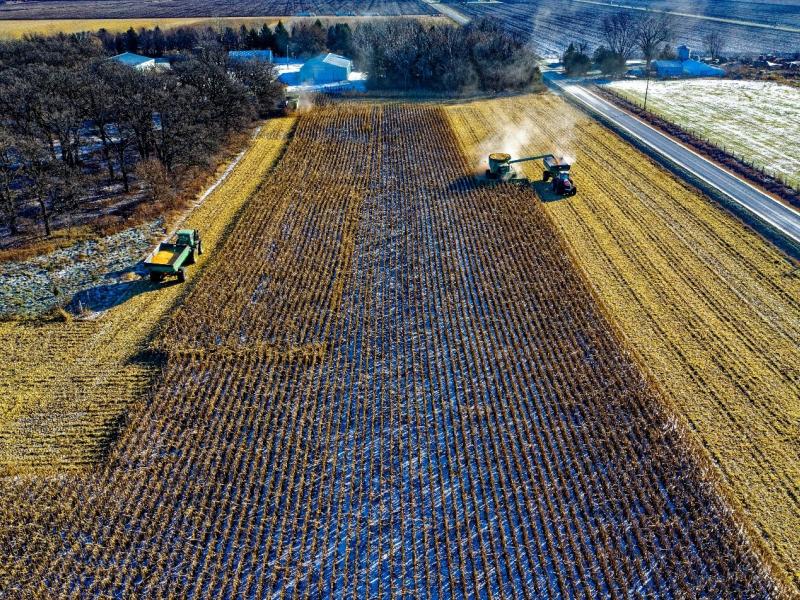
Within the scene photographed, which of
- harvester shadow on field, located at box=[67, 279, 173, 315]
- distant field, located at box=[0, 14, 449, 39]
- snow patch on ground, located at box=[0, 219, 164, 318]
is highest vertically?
distant field, located at box=[0, 14, 449, 39]

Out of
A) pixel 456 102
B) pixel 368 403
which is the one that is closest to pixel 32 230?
pixel 368 403

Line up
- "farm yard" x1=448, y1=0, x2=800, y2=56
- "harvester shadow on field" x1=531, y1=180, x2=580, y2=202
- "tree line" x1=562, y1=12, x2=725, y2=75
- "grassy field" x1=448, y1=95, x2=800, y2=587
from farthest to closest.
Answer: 1. "farm yard" x1=448, y1=0, x2=800, y2=56
2. "tree line" x1=562, y1=12, x2=725, y2=75
3. "harvester shadow on field" x1=531, y1=180, x2=580, y2=202
4. "grassy field" x1=448, y1=95, x2=800, y2=587

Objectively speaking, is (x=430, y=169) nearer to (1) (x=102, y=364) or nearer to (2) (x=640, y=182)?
(2) (x=640, y=182)

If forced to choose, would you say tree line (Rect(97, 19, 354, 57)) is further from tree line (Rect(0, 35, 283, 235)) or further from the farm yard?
tree line (Rect(0, 35, 283, 235))

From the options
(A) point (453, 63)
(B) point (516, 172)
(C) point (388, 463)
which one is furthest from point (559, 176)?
(A) point (453, 63)

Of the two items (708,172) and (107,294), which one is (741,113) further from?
(107,294)

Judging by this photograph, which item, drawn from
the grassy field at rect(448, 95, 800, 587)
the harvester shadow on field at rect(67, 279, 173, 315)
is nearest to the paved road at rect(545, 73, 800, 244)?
the grassy field at rect(448, 95, 800, 587)

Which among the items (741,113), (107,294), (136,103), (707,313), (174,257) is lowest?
(707,313)
